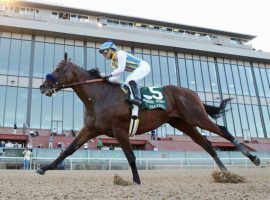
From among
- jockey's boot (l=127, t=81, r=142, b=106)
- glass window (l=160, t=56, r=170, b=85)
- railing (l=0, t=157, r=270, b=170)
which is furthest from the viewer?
glass window (l=160, t=56, r=170, b=85)

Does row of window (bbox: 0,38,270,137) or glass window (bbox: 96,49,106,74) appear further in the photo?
glass window (bbox: 96,49,106,74)

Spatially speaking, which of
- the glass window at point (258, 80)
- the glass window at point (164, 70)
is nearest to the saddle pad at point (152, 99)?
the glass window at point (164, 70)

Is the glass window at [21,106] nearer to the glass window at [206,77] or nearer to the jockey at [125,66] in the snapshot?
the glass window at [206,77]

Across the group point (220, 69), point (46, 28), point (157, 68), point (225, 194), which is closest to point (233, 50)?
point (220, 69)

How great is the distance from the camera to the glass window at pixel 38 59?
3831 centimetres

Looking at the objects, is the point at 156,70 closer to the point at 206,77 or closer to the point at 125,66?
the point at 206,77

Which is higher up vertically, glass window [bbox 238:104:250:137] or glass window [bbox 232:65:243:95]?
glass window [bbox 232:65:243:95]

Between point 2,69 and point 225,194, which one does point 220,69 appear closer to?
point 2,69

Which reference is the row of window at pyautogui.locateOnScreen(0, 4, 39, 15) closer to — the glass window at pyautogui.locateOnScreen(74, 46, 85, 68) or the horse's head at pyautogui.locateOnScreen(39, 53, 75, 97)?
the glass window at pyautogui.locateOnScreen(74, 46, 85, 68)

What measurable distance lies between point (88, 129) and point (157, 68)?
38.7 meters

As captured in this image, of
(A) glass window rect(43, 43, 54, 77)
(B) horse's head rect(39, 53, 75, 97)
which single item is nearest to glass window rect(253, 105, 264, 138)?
(A) glass window rect(43, 43, 54, 77)

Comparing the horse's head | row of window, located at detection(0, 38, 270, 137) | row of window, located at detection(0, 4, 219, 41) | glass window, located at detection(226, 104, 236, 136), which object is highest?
row of window, located at detection(0, 4, 219, 41)

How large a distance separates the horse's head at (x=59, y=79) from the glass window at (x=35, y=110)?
29.6m

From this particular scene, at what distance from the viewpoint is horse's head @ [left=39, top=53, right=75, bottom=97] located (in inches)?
260
